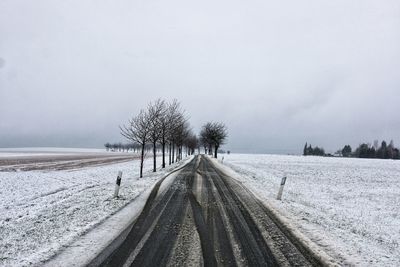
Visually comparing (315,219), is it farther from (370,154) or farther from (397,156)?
(397,156)

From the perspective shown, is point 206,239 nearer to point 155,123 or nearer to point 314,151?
point 155,123

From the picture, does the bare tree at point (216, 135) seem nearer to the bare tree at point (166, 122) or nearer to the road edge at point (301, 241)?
the bare tree at point (166, 122)

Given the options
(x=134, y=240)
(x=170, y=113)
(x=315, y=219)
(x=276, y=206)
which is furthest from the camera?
(x=170, y=113)

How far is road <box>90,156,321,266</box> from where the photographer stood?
601 cm

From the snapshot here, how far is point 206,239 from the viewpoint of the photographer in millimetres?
7336

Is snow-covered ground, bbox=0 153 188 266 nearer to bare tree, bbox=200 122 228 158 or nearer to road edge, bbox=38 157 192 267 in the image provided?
road edge, bbox=38 157 192 267

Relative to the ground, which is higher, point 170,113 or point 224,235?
point 170,113

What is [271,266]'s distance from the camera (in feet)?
19.1

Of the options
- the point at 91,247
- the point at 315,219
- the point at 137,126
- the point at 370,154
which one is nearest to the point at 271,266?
the point at 91,247

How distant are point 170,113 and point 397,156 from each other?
159m

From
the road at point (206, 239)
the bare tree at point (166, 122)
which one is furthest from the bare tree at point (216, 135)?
the road at point (206, 239)

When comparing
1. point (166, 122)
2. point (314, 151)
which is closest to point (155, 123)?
point (166, 122)

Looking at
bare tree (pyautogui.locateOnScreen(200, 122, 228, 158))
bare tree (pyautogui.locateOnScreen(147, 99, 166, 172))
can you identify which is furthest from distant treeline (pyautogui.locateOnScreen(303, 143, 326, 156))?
bare tree (pyautogui.locateOnScreen(147, 99, 166, 172))

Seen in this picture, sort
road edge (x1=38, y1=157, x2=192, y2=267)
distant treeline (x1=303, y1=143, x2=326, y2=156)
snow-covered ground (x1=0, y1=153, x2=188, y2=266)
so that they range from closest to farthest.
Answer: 1. road edge (x1=38, y1=157, x2=192, y2=267)
2. snow-covered ground (x1=0, y1=153, x2=188, y2=266)
3. distant treeline (x1=303, y1=143, x2=326, y2=156)
